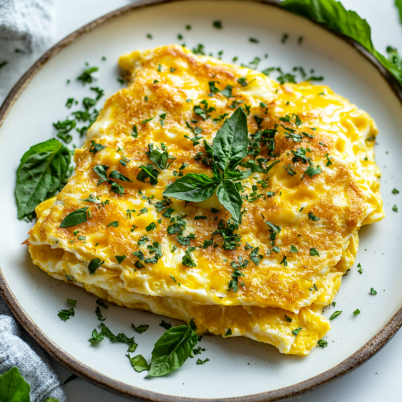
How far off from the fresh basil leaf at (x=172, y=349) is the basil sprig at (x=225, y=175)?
0.92 meters

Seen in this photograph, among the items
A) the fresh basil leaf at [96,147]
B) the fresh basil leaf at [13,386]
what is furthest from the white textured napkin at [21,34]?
the fresh basil leaf at [13,386]

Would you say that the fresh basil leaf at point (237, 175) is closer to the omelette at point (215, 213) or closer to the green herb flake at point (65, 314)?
the omelette at point (215, 213)

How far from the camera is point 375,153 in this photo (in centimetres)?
462

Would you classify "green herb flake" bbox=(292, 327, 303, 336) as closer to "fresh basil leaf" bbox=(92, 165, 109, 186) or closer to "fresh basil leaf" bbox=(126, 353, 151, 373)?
"fresh basil leaf" bbox=(126, 353, 151, 373)

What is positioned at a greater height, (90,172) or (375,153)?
(375,153)

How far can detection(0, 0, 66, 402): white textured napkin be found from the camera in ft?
11.9

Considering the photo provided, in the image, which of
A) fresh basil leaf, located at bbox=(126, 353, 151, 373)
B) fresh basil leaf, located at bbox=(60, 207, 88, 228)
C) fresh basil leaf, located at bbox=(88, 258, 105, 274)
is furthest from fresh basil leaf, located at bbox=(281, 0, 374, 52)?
fresh basil leaf, located at bbox=(126, 353, 151, 373)

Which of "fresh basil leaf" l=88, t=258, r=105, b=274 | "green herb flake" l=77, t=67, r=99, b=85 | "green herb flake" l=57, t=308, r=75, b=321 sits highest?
"green herb flake" l=77, t=67, r=99, b=85

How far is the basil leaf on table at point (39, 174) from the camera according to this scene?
424cm

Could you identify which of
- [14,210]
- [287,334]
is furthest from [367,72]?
[14,210]

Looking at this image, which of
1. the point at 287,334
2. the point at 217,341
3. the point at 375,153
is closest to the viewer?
the point at 287,334

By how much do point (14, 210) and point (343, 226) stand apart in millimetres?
2713

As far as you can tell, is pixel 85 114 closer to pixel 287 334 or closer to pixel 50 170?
pixel 50 170

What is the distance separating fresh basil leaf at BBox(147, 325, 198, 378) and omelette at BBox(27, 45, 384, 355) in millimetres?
167
